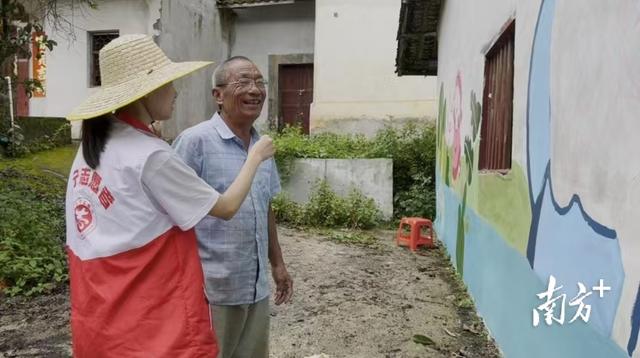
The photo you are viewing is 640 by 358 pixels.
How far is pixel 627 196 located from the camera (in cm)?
154

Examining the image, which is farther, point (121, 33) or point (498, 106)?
point (121, 33)

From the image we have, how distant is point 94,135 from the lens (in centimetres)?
148

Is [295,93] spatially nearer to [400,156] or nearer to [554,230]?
[400,156]

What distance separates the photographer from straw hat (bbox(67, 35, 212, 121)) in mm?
1473

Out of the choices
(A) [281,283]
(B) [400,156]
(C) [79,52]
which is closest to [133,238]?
(A) [281,283]

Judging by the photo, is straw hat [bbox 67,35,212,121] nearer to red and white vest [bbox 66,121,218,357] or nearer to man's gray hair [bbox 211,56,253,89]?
red and white vest [bbox 66,121,218,357]

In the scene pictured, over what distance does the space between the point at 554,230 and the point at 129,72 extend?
5.49ft

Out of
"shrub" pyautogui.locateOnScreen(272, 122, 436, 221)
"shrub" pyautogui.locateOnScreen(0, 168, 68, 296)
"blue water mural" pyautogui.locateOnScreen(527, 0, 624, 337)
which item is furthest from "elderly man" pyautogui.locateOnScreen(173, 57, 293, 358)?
"shrub" pyautogui.locateOnScreen(272, 122, 436, 221)

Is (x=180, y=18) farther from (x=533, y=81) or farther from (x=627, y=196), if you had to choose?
(x=627, y=196)

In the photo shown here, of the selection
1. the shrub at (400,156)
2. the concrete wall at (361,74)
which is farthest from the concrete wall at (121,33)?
the shrub at (400,156)

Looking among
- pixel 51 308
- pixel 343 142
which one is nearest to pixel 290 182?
pixel 343 142

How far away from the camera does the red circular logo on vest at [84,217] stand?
145 centimetres

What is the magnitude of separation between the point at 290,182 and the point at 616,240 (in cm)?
736

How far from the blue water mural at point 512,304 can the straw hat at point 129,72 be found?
1499 millimetres
